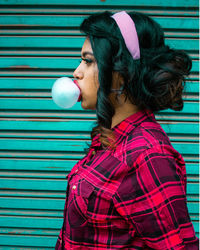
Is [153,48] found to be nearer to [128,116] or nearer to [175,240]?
[128,116]

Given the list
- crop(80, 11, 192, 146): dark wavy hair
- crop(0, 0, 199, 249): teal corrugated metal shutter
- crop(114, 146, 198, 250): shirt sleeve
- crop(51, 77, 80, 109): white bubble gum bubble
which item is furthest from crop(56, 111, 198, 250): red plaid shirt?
crop(0, 0, 199, 249): teal corrugated metal shutter

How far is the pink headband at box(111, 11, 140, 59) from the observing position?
3.49ft

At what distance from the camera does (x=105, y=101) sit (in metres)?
1.12

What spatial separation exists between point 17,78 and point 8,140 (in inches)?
31.5

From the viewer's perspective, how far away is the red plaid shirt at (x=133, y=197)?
970mm

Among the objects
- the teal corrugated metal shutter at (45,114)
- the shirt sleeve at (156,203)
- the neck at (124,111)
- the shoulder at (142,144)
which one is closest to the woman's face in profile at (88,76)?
the neck at (124,111)

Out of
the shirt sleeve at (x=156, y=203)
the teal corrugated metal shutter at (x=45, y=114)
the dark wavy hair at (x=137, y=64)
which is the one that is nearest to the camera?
the shirt sleeve at (x=156, y=203)

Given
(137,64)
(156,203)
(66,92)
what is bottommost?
(156,203)

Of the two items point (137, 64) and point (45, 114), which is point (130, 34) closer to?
point (137, 64)

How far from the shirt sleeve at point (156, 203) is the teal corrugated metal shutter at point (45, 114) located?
158 cm

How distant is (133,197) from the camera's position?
1.00 meters

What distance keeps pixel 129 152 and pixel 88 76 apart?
487 mm

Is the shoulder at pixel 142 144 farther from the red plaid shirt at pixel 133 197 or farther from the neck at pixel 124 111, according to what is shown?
the neck at pixel 124 111

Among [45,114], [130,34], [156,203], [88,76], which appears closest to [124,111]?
[88,76]
